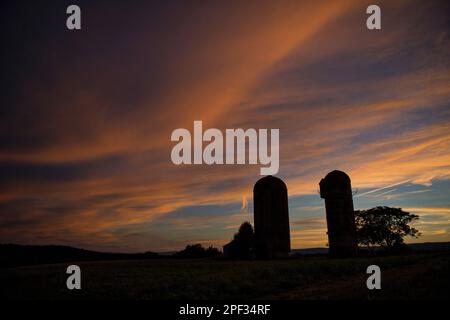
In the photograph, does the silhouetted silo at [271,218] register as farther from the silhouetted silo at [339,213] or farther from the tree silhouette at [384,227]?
the tree silhouette at [384,227]

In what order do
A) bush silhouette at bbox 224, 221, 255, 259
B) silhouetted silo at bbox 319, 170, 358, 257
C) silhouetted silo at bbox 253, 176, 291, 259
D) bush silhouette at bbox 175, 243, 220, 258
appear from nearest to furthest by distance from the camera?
1. silhouetted silo at bbox 319, 170, 358, 257
2. silhouetted silo at bbox 253, 176, 291, 259
3. bush silhouette at bbox 224, 221, 255, 259
4. bush silhouette at bbox 175, 243, 220, 258

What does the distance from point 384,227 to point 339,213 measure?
2208 cm

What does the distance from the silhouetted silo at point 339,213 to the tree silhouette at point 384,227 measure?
19.6 meters

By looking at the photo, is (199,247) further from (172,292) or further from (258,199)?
(172,292)

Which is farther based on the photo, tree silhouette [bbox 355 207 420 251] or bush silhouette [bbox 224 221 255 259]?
tree silhouette [bbox 355 207 420 251]

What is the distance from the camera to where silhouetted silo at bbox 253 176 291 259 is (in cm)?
3425

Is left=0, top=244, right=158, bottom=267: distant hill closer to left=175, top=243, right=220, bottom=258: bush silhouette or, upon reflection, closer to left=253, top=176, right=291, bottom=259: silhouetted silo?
left=175, top=243, right=220, bottom=258: bush silhouette

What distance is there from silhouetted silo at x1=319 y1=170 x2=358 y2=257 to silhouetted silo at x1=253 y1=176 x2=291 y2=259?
4274mm

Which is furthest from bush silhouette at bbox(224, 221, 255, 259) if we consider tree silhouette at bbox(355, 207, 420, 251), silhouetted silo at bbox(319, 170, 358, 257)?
tree silhouette at bbox(355, 207, 420, 251)

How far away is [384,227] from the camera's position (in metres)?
52.2

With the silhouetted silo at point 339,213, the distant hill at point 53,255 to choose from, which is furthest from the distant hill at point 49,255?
the silhouetted silo at point 339,213

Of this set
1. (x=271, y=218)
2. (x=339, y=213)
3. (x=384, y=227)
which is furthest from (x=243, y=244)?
(x=384, y=227)

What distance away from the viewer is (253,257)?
36.2 m

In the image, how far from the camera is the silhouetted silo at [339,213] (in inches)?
1340
